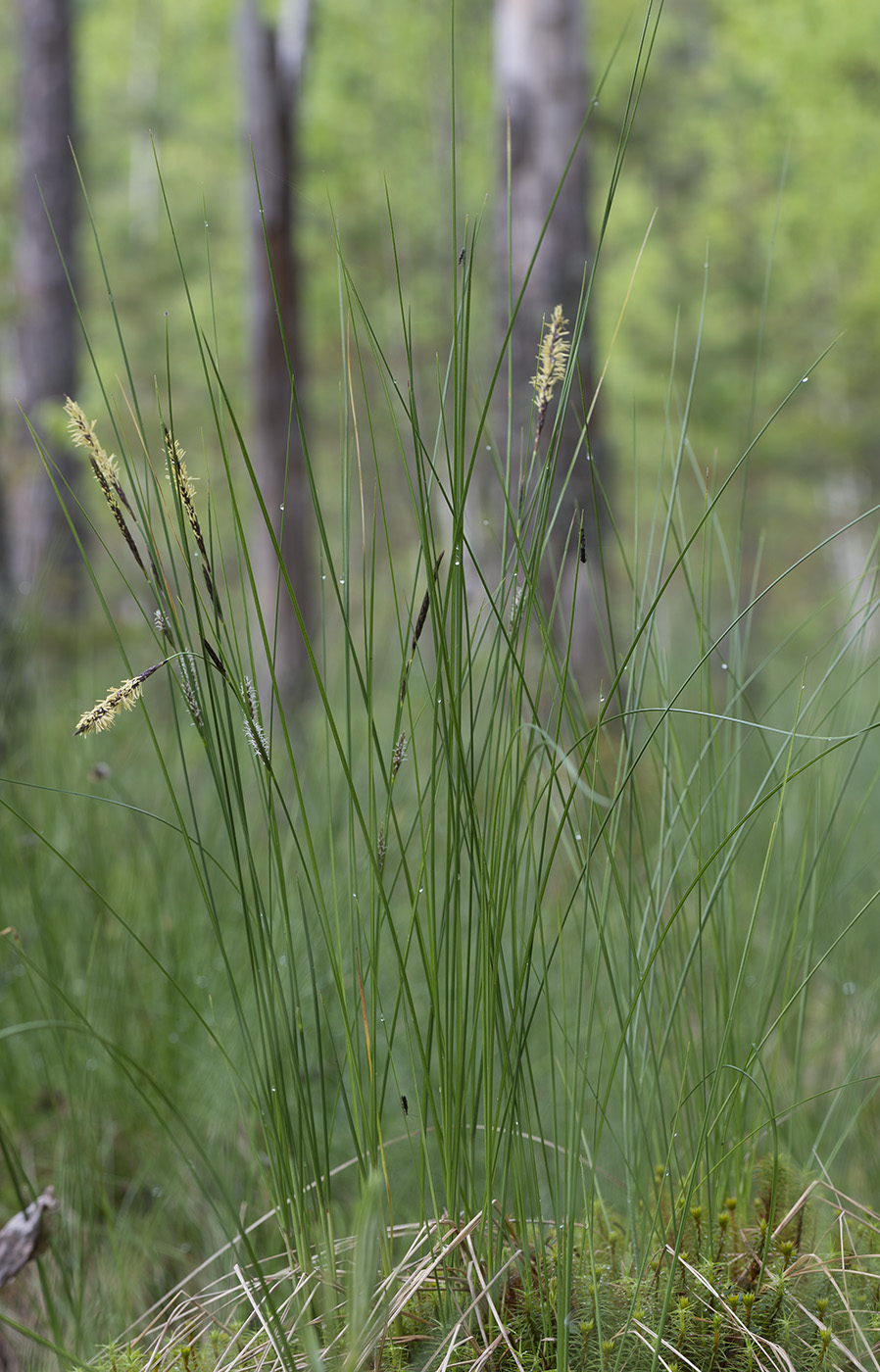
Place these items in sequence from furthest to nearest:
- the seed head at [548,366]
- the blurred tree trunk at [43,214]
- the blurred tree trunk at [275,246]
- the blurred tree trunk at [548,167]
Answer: the blurred tree trunk at [43,214] < the blurred tree trunk at [275,246] < the blurred tree trunk at [548,167] < the seed head at [548,366]

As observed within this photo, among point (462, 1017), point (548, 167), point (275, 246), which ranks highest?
point (275, 246)

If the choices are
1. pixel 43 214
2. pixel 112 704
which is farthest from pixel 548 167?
pixel 43 214

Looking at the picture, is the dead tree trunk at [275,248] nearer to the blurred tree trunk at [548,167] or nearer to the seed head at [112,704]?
the blurred tree trunk at [548,167]

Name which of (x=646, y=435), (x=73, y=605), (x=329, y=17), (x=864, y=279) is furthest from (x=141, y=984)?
(x=646, y=435)

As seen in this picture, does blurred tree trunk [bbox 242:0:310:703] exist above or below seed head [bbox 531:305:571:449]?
above

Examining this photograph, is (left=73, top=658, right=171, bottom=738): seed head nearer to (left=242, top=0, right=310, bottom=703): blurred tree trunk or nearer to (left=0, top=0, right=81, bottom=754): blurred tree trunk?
(left=242, top=0, right=310, bottom=703): blurred tree trunk

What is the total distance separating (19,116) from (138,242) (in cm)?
594

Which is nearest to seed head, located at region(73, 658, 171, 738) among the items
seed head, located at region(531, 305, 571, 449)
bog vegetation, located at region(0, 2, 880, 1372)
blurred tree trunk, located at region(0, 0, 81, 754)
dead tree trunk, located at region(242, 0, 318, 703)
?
bog vegetation, located at region(0, 2, 880, 1372)

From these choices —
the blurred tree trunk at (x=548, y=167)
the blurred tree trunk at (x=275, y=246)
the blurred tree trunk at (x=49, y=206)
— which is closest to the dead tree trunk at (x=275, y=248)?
the blurred tree trunk at (x=275, y=246)

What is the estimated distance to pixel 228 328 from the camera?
1323 centimetres

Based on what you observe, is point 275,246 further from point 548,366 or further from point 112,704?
point 112,704

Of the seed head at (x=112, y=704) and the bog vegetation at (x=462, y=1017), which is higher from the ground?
the seed head at (x=112, y=704)

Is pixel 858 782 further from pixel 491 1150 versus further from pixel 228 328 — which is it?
pixel 228 328

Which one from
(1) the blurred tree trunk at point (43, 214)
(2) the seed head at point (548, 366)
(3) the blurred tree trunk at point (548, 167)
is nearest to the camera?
(2) the seed head at point (548, 366)
